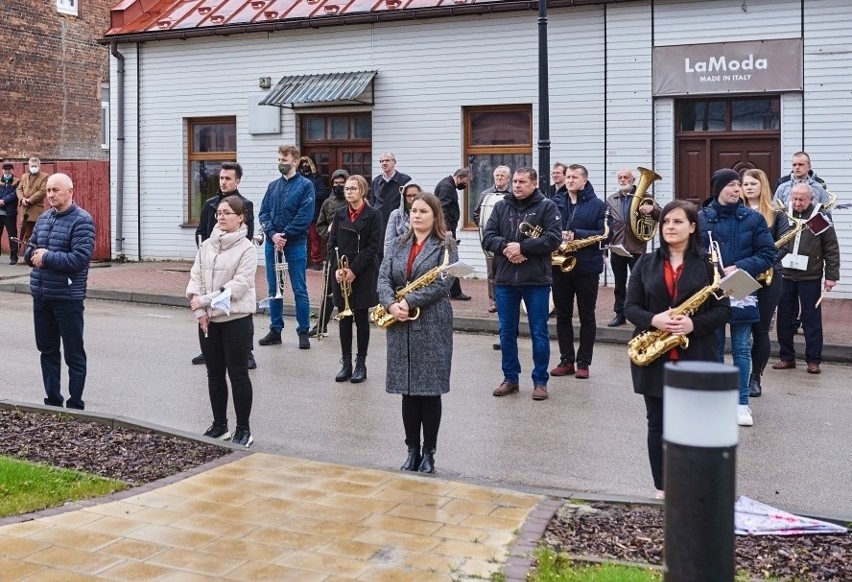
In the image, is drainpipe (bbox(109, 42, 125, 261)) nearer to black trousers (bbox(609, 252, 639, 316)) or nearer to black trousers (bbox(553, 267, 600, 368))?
black trousers (bbox(609, 252, 639, 316))

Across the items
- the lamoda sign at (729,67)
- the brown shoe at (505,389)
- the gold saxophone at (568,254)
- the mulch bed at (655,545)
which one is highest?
the lamoda sign at (729,67)

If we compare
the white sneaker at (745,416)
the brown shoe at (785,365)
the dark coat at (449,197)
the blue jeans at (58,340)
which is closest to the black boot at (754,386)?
the white sneaker at (745,416)

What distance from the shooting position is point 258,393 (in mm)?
10016

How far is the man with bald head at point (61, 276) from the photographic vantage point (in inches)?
332

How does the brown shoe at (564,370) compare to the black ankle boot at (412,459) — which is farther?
the brown shoe at (564,370)

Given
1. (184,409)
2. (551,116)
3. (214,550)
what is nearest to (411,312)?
(214,550)

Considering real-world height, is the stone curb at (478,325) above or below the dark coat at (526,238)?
below

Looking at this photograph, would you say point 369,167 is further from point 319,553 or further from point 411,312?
point 319,553

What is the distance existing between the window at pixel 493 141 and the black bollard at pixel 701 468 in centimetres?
1529

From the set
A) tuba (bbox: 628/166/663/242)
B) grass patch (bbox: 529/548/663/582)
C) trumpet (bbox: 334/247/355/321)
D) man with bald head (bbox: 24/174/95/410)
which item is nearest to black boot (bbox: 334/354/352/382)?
trumpet (bbox: 334/247/355/321)

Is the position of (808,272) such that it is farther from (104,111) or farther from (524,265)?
(104,111)

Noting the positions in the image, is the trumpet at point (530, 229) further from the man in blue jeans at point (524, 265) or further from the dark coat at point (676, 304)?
the dark coat at point (676, 304)

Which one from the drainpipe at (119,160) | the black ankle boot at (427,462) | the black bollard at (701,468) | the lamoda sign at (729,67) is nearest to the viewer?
the black bollard at (701,468)

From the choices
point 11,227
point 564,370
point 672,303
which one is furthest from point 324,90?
point 672,303
